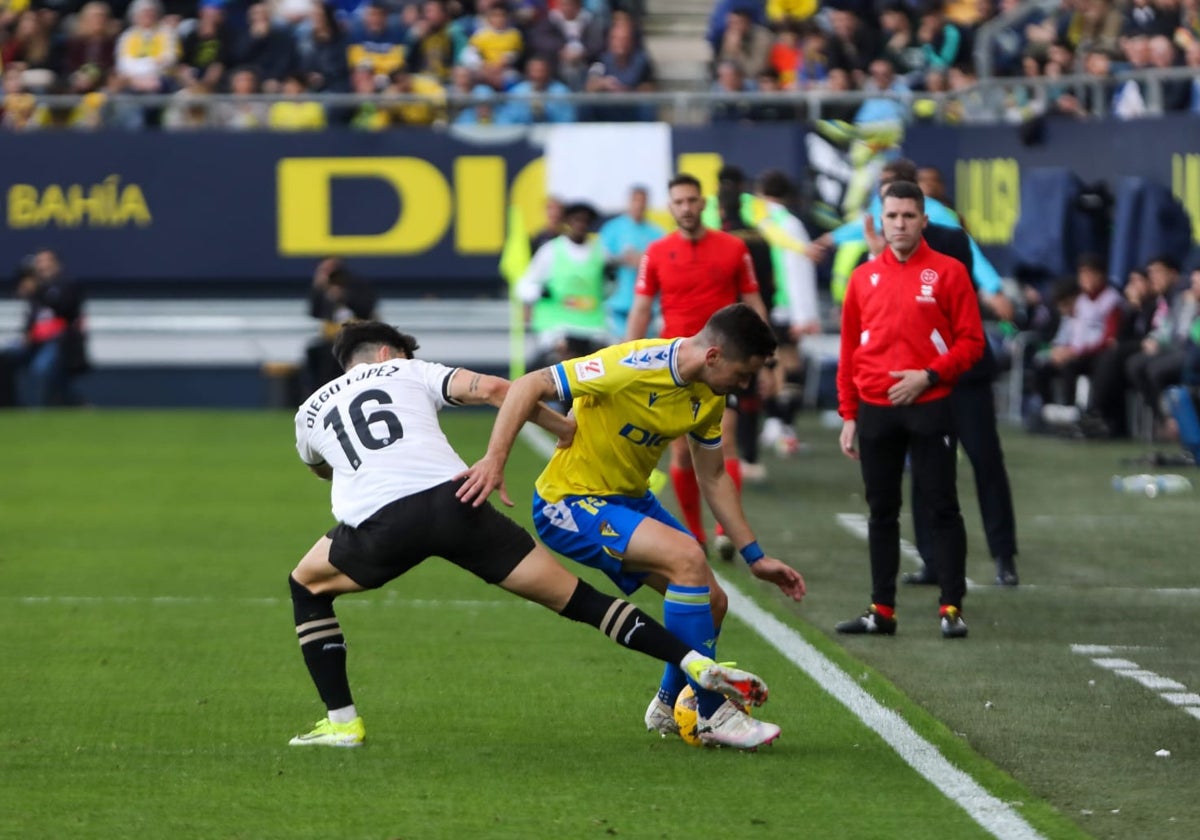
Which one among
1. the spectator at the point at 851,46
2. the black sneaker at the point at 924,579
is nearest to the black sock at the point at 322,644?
the black sneaker at the point at 924,579

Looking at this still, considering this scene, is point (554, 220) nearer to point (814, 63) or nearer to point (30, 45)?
point (814, 63)

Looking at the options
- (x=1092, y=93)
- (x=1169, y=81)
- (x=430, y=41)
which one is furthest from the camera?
(x=430, y=41)

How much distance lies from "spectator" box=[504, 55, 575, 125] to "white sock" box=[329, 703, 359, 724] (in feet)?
56.2

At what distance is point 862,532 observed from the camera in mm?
13242

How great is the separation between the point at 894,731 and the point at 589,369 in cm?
159

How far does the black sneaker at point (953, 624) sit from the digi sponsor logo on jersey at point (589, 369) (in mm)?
2969

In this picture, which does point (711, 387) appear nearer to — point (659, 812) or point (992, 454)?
point (659, 812)

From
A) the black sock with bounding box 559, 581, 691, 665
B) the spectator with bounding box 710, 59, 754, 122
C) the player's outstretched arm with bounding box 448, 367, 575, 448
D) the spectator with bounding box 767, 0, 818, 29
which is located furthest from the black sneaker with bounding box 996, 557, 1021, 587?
the spectator with bounding box 767, 0, 818, 29

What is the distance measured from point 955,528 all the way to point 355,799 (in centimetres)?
399

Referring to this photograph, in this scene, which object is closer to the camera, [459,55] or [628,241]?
[628,241]

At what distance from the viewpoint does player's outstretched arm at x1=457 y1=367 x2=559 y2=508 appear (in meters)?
6.53

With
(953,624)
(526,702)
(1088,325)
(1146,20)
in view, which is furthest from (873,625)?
(1146,20)

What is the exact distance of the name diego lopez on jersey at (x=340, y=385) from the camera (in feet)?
22.4

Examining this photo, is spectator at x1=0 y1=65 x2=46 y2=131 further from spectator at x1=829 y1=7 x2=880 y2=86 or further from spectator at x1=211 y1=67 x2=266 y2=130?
spectator at x1=829 y1=7 x2=880 y2=86
